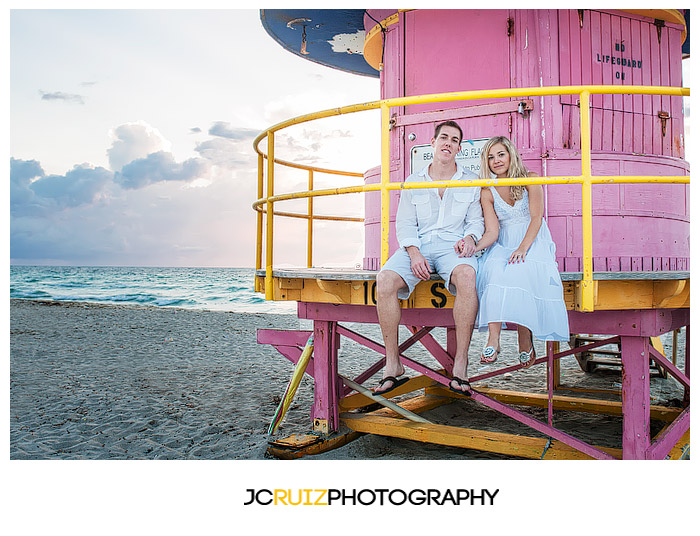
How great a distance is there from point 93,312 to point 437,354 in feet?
45.2

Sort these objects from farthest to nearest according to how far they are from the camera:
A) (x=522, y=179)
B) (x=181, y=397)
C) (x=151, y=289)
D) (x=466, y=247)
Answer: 1. (x=151, y=289)
2. (x=181, y=397)
3. (x=466, y=247)
4. (x=522, y=179)

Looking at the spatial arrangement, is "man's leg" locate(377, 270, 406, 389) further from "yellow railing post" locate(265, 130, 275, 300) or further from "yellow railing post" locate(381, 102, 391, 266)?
"yellow railing post" locate(265, 130, 275, 300)

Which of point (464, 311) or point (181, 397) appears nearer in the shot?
point (464, 311)

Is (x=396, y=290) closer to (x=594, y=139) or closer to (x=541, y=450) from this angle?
(x=541, y=450)

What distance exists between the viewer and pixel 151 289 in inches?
1496

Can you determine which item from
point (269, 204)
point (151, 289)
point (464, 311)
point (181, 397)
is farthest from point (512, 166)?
point (151, 289)

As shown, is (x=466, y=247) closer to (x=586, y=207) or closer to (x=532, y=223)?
(x=532, y=223)

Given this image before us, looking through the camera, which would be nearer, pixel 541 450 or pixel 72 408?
pixel 541 450

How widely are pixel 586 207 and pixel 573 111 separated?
163 cm

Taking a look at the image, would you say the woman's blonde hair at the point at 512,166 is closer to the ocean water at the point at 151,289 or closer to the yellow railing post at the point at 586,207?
the yellow railing post at the point at 586,207

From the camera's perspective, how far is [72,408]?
6.61 m

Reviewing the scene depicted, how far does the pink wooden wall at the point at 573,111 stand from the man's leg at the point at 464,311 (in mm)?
1432

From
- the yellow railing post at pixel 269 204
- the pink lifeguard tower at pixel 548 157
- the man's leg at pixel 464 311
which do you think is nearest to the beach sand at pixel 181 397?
the pink lifeguard tower at pixel 548 157

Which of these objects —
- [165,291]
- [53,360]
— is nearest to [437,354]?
[53,360]
